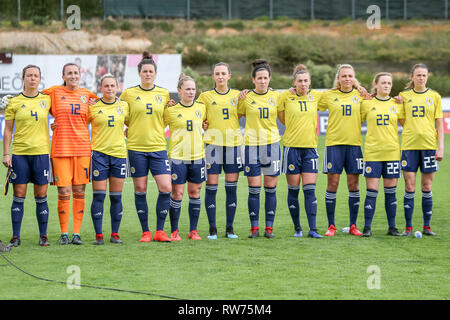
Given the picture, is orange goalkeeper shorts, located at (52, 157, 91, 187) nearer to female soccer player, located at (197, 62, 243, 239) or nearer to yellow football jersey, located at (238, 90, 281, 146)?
female soccer player, located at (197, 62, 243, 239)

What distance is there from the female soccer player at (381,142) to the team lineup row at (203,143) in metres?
0.01

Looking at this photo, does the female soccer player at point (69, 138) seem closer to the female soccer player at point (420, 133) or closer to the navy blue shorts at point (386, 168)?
the navy blue shorts at point (386, 168)

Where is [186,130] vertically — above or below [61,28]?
below

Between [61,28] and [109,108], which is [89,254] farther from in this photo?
[61,28]

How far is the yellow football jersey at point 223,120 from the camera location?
7574 millimetres

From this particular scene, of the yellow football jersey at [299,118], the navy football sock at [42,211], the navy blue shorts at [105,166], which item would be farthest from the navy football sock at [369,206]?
the navy football sock at [42,211]

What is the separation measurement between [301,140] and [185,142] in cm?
124

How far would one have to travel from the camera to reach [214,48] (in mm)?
34781

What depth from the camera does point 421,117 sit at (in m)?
7.73

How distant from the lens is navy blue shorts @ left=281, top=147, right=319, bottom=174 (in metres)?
7.66

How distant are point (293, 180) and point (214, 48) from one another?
27651 mm

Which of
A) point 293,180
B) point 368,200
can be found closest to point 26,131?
point 293,180

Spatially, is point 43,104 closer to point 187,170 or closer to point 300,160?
point 187,170

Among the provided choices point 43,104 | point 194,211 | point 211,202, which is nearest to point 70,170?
point 43,104
